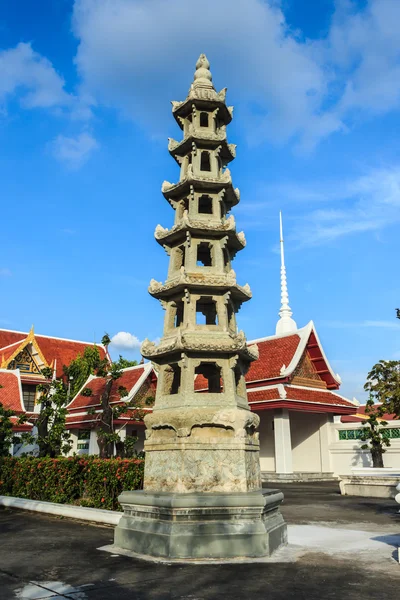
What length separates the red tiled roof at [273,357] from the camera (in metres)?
25.0

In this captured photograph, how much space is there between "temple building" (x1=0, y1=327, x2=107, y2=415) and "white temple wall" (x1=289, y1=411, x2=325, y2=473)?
1670 centimetres

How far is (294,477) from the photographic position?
23828mm

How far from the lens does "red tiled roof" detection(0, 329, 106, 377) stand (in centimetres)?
4147

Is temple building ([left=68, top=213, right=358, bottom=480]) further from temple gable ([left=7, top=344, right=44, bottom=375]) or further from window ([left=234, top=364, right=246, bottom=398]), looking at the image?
window ([left=234, top=364, right=246, bottom=398])

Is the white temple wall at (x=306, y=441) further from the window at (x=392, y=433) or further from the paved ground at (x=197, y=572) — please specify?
the paved ground at (x=197, y=572)

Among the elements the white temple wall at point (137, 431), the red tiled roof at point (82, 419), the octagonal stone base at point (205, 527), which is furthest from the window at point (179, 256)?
the white temple wall at point (137, 431)

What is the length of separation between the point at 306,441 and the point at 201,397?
1918cm

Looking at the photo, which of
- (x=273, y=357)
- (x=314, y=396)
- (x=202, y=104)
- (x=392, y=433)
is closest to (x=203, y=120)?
(x=202, y=104)

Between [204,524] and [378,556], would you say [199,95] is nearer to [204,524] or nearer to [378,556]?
[204,524]

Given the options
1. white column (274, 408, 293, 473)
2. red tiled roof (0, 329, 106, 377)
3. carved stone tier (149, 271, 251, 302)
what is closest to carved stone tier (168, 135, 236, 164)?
carved stone tier (149, 271, 251, 302)

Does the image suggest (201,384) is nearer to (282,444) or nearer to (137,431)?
(282,444)

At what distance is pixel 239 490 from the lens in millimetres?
9164

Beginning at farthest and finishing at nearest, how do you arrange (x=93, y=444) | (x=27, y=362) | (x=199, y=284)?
(x=27, y=362)
(x=93, y=444)
(x=199, y=284)

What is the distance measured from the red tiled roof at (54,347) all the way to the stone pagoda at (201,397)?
31442mm
